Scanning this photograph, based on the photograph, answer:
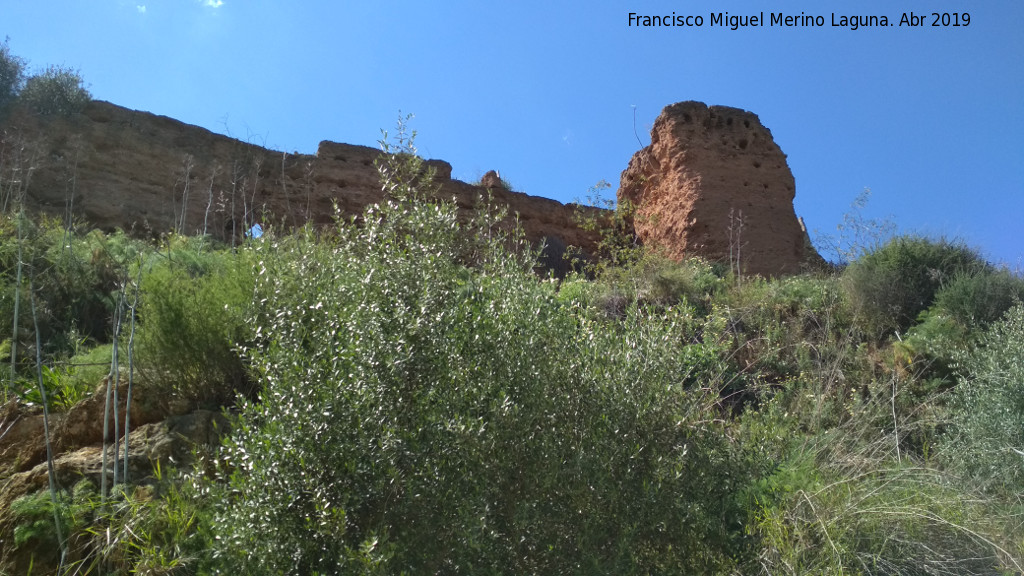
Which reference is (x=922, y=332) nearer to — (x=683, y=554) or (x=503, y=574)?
(x=683, y=554)

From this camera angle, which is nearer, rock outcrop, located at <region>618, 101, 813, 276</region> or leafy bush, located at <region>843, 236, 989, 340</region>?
leafy bush, located at <region>843, 236, 989, 340</region>

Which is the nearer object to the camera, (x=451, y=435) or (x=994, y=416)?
(x=451, y=435)

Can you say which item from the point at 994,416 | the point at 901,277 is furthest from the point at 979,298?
the point at 994,416

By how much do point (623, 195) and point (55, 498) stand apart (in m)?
15.0

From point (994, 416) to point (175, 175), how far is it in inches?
534

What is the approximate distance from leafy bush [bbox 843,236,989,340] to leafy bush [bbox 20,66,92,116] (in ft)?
45.9

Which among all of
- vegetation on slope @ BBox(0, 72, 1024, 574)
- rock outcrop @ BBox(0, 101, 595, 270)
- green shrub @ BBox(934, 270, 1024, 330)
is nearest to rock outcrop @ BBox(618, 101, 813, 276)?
rock outcrop @ BBox(0, 101, 595, 270)

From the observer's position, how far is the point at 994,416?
27.5ft

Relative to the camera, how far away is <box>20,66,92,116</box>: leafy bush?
14711 mm

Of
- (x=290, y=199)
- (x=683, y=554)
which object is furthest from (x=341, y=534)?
(x=290, y=199)

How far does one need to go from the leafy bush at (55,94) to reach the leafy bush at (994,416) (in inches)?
594

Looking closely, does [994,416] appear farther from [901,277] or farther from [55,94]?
[55,94]

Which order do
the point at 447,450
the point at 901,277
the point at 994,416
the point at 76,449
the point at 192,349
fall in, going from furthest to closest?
the point at 901,277 → the point at 994,416 → the point at 192,349 → the point at 76,449 → the point at 447,450

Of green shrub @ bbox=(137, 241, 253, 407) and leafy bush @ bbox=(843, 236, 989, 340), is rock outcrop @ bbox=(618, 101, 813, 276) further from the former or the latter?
green shrub @ bbox=(137, 241, 253, 407)
